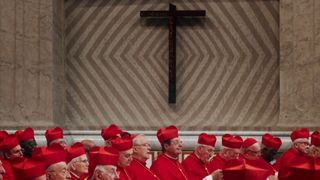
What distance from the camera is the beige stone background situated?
30.7 feet

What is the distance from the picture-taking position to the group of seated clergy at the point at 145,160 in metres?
3.49

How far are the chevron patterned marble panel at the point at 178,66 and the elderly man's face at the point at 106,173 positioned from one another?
5208 millimetres

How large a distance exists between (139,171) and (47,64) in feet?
11.4

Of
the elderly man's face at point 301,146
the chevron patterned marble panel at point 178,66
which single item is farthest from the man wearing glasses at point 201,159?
the chevron patterned marble panel at point 178,66

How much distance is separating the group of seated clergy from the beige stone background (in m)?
1.22

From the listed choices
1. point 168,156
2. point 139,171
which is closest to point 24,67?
point 168,156

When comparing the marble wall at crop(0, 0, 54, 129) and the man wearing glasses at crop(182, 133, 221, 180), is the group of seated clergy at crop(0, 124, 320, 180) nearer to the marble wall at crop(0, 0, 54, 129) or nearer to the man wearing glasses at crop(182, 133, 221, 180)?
the man wearing glasses at crop(182, 133, 221, 180)

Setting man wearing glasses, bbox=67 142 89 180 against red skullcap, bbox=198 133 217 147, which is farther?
red skullcap, bbox=198 133 217 147

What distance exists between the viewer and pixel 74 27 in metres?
10.2

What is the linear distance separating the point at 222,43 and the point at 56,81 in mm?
2599

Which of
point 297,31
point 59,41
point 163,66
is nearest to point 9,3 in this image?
point 59,41

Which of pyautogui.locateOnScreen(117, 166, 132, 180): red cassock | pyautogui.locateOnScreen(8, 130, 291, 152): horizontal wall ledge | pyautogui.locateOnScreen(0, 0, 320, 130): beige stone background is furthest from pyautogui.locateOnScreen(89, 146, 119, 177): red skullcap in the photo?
pyautogui.locateOnScreen(0, 0, 320, 130): beige stone background

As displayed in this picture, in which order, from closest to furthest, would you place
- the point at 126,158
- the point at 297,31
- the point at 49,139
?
the point at 126,158
the point at 49,139
the point at 297,31

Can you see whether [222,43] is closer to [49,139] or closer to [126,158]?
[49,139]
